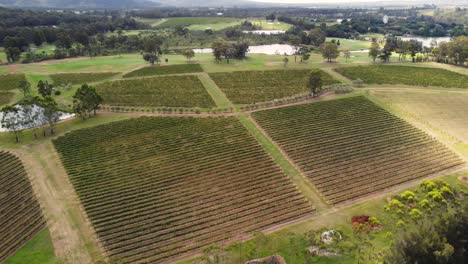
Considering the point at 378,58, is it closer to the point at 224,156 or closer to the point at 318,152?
the point at 318,152

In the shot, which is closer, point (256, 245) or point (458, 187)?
point (256, 245)

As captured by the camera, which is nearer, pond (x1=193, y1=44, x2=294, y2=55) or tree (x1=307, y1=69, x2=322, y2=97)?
tree (x1=307, y1=69, x2=322, y2=97)

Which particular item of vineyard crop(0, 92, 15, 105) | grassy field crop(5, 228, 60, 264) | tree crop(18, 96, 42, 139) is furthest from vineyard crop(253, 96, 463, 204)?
vineyard crop(0, 92, 15, 105)

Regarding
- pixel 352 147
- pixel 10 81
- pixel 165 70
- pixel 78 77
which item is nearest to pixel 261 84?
pixel 165 70

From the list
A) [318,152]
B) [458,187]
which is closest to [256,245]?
[318,152]

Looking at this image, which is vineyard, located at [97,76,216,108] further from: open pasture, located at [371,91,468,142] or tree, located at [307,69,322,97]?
open pasture, located at [371,91,468,142]

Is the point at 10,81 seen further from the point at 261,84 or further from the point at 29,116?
the point at 261,84
